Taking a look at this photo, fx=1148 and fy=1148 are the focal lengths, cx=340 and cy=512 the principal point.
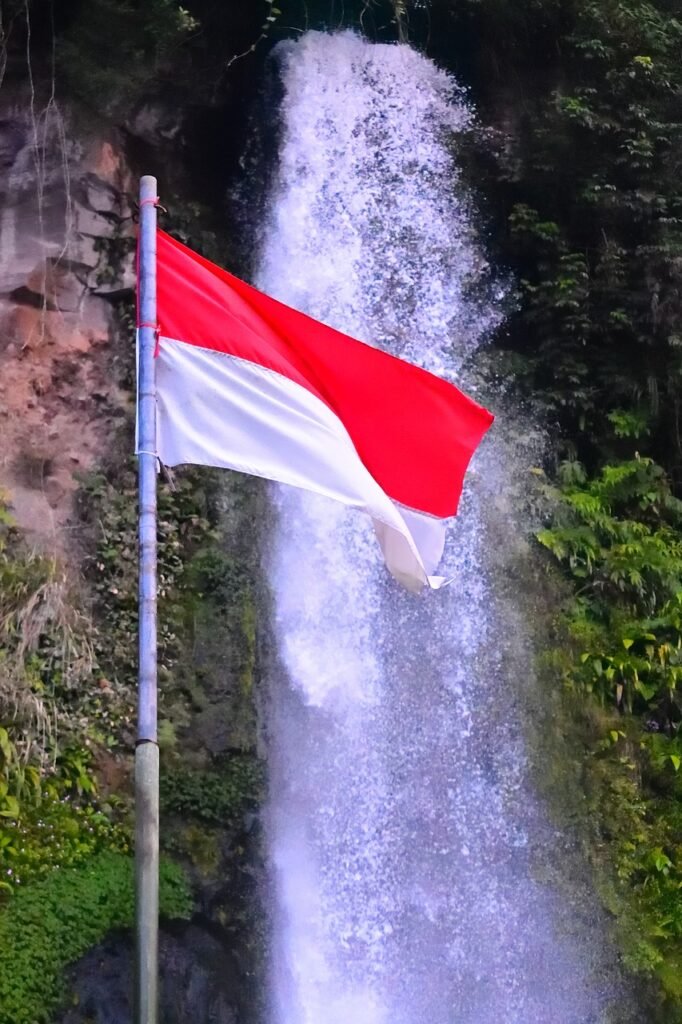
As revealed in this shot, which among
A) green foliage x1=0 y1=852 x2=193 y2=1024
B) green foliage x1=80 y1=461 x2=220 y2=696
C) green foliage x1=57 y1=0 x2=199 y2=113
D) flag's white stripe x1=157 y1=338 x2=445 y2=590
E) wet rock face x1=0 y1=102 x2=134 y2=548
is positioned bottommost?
green foliage x1=0 y1=852 x2=193 y2=1024

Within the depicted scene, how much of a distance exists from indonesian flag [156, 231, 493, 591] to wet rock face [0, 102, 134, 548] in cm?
365

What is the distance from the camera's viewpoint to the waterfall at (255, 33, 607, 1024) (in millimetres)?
7273

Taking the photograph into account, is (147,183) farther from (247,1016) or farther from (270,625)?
(247,1016)

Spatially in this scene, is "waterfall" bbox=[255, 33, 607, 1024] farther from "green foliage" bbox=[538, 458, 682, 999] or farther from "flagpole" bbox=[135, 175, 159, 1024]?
"flagpole" bbox=[135, 175, 159, 1024]

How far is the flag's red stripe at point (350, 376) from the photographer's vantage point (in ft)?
16.4

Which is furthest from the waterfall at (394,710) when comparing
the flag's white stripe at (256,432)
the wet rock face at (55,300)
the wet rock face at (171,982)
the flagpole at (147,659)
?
the flag's white stripe at (256,432)

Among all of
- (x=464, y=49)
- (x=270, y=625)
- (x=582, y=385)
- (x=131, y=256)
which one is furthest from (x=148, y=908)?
(x=464, y=49)

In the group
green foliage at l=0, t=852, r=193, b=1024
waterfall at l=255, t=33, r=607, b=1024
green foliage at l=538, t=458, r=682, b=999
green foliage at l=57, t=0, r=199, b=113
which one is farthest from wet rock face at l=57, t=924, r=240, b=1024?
green foliage at l=57, t=0, r=199, b=113

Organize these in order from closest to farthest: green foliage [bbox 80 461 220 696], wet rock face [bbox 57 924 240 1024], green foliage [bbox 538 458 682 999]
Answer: wet rock face [bbox 57 924 240 1024], green foliage [bbox 538 458 682 999], green foliage [bbox 80 461 220 696]

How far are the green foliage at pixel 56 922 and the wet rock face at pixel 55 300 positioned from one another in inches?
98.8

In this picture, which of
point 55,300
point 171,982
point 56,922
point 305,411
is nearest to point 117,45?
point 55,300

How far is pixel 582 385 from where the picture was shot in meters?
10.2

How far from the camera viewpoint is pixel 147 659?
178 inches

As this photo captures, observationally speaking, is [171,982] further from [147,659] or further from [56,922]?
[147,659]
